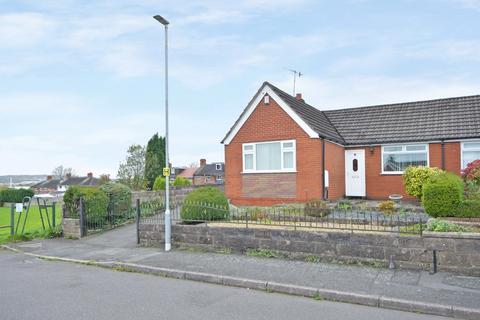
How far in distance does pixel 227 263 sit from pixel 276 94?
10187 mm

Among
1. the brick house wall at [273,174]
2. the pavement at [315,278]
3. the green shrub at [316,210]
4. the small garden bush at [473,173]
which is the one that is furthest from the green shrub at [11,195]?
the small garden bush at [473,173]

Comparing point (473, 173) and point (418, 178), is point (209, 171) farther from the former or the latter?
point (473, 173)

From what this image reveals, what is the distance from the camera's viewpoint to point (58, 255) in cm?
1115

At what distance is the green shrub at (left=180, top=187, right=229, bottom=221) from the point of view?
38.4 feet

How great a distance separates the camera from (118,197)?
15.7 metres

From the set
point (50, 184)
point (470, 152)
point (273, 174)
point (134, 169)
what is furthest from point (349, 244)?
point (50, 184)

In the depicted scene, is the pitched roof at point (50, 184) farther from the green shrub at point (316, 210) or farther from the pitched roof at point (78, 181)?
the green shrub at point (316, 210)

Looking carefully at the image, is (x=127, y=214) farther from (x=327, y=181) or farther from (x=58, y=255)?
(x=327, y=181)

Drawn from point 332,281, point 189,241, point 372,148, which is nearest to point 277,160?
point 372,148

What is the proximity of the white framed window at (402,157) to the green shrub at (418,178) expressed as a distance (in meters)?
1.85

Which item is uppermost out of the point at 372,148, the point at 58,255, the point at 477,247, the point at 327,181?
the point at 372,148

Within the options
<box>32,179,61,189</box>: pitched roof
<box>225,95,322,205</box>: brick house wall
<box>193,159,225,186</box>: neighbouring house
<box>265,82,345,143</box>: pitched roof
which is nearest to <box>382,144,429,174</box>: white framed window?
<box>265,82,345,143</box>: pitched roof

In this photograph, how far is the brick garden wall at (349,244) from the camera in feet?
25.9

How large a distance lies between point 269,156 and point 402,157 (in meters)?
6.04
